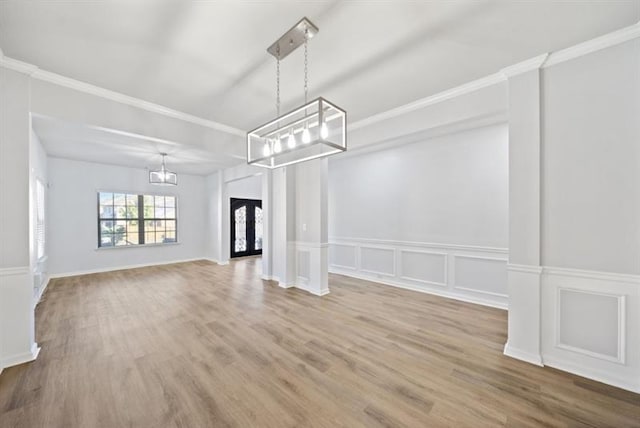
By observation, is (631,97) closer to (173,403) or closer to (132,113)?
(173,403)

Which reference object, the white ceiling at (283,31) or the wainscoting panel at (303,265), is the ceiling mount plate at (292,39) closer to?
the white ceiling at (283,31)

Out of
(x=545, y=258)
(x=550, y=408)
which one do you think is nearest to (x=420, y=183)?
(x=545, y=258)

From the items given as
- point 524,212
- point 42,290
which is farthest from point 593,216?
point 42,290

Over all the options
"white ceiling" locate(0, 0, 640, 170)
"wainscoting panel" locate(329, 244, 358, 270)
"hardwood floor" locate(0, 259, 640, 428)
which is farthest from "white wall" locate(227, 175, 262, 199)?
"white ceiling" locate(0, 0, 640, 170)

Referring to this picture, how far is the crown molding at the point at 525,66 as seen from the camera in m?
2.32

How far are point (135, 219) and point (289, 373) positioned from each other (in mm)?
6951

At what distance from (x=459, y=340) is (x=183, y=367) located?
2.87 meters

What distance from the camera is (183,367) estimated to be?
2.28 m

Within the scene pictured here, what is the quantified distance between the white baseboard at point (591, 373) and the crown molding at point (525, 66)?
9.09 ft

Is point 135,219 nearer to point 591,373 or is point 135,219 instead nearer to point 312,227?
point 312,227

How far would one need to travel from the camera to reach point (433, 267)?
4367 mm

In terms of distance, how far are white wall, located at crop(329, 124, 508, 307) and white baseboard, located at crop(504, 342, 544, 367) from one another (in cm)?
143

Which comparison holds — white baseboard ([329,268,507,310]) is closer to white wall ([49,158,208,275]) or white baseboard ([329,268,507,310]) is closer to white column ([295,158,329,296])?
white column ([295,158,329,296])

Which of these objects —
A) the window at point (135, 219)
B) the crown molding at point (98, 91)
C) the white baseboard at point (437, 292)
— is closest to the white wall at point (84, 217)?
the window at point (135, 219)
